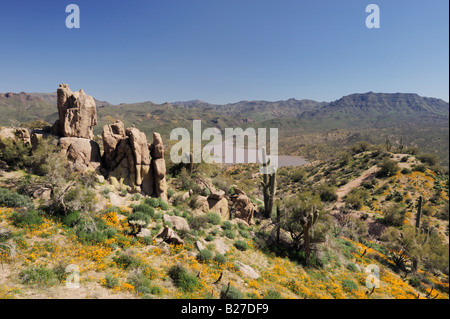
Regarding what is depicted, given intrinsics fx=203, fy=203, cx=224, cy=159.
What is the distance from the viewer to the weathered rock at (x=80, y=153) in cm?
1686

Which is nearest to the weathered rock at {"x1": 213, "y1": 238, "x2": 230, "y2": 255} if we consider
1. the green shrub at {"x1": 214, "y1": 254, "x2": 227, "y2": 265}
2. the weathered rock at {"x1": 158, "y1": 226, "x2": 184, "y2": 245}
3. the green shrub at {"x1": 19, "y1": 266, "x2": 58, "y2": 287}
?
the green shrub at {"x1": 214, "y1": 254, "x2": 227, "y2": 265}

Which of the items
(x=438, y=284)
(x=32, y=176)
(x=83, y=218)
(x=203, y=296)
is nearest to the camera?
(x=203, y=296)

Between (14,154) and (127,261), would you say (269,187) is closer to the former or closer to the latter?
(127,261)

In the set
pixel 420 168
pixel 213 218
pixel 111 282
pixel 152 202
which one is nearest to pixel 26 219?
pixel 111 282

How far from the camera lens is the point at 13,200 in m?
12.3

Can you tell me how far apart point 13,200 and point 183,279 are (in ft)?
37.9

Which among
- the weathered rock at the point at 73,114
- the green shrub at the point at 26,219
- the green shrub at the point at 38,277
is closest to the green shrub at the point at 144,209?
the green shrub at the point at 26,219

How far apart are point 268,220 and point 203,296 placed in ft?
36.4

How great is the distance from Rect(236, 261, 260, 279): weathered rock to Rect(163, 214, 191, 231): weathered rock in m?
4.37

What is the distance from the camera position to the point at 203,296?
31.6ft
